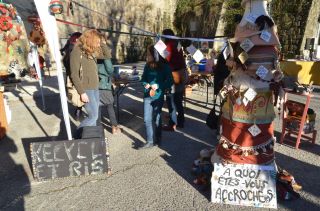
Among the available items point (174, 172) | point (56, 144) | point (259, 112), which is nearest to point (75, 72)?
point (56, 144)

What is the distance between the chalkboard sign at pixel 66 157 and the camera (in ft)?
12.1

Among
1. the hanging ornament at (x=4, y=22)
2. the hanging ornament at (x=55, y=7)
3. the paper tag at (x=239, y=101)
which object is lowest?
the paper tag at (x=239, y=101)

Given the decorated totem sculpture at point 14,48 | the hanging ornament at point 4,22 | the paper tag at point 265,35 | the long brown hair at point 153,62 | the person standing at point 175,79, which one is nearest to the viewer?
the paper tag at point 265,35

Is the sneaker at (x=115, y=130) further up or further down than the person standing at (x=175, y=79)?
further down

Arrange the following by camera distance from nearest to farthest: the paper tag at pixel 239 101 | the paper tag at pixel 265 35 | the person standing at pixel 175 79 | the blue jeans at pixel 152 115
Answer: the paper tag at pixel 265 35
the paper tag at pixel 239 101
the blue jeans at pixel 152 115
the person standing at pixel 175 79

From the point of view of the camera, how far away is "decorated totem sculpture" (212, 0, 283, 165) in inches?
118

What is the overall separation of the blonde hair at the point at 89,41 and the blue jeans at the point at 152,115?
1.06m

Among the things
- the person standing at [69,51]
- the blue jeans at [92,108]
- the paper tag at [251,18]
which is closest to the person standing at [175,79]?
the blue jeans at [92,108]

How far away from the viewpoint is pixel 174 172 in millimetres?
3939

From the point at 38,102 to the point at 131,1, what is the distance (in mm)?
10934

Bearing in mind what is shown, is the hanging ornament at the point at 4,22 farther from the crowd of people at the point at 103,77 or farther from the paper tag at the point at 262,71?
the paper tag at the point at 262,71

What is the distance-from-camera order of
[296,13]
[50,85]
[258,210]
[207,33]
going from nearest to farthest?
[258,210] < [50,85] < [296,13] < [207,33]

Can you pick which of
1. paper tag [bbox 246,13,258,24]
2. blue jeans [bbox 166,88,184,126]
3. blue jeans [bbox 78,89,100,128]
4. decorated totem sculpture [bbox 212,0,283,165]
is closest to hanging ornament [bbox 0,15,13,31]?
blue jeans [bbox 78,89,100,128]

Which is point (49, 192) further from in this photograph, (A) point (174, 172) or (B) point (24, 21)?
(B) point (24, 21)
